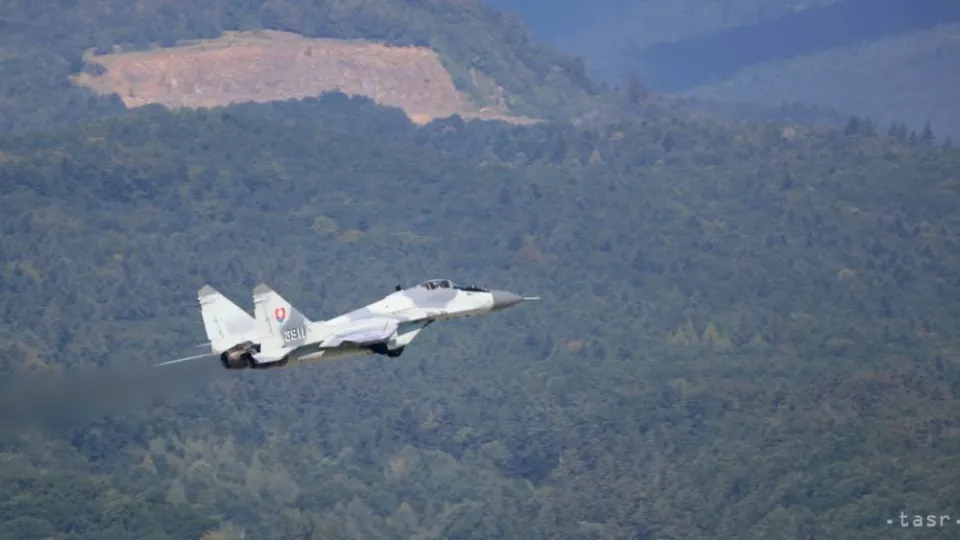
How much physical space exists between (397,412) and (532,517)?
21.1 metres

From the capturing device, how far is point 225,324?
84.0 metres

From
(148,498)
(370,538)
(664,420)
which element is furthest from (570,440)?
(148,498)

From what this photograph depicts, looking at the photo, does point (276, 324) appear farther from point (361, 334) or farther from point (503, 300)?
point (503, 300)

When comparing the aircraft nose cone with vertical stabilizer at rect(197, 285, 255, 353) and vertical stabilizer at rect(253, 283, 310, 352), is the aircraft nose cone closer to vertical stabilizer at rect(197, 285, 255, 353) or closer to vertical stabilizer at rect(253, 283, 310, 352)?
vertical stabilizer at rect(253, 283, 310, 352)

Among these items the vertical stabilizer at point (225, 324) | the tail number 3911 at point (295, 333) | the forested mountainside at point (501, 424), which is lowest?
the forested mountainside at point (501, 424)

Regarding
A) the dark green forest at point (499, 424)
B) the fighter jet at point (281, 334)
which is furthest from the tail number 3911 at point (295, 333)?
the dark green forest at point (499, 424)

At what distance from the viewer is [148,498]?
463 ft

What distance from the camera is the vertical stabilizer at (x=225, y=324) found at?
83.8 m

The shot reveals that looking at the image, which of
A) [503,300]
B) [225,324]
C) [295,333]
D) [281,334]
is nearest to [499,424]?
[503,300]

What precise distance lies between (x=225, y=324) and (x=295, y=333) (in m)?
2.05

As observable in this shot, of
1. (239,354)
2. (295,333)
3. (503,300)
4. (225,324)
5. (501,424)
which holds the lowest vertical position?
(501,424)

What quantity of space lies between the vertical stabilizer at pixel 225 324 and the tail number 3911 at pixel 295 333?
39.0 inches

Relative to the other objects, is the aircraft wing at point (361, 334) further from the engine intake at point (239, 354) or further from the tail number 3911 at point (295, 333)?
the engine intake at point (239, 354)

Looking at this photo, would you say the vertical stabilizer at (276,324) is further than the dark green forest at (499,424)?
No
